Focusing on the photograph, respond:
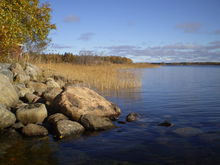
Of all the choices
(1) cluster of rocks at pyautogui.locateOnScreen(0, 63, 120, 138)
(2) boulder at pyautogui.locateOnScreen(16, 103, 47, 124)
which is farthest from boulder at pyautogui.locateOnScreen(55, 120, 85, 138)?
(2) boulder at pyautogui.locateOnScreen(16, 103, 47, 124)

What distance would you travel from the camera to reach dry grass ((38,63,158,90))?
18172 mm

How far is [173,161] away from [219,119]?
433 centimetres

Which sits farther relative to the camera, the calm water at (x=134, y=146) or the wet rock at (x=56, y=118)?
the wet rock at (x=56, y=118)

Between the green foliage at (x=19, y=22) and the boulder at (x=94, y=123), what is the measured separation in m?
6.93

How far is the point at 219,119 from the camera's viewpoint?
8844 millimetres

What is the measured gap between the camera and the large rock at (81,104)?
28.3 feet

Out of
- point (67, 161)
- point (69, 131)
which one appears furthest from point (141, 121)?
point (67, 161)

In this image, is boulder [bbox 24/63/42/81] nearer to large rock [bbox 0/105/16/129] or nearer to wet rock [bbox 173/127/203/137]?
large rock [bbox 0/105/16/129]

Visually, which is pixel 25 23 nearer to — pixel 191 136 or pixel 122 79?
pixel 122 79

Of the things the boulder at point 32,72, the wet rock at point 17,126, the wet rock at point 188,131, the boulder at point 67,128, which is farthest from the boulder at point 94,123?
the boulder at point 32,72

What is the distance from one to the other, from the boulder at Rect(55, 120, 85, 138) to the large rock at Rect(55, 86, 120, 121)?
0.86 m

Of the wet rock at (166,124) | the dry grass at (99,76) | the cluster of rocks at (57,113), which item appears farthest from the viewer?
the dry grass at (99,76)

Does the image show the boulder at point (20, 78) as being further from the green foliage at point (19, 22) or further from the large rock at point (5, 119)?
the large rock at point (5, 119)

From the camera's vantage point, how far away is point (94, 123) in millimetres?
7848
